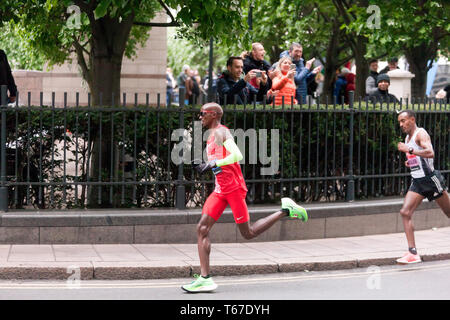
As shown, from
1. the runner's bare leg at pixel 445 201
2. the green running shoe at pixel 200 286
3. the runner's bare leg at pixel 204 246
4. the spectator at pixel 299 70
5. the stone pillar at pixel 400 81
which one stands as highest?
the stone pillar at pixel 400 81

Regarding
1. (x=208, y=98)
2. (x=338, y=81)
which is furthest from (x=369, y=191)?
(x=338, y=81)

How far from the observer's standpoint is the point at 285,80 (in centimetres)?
1259

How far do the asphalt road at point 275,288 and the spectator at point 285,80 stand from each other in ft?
12.7

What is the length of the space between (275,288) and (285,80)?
4830 millimetres

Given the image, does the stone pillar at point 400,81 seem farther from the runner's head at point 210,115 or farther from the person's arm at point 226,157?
the person's arm at point 226,157

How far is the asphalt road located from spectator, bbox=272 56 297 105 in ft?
12.7

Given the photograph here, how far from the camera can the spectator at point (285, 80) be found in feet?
41.1

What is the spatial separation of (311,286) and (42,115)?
13.4ft

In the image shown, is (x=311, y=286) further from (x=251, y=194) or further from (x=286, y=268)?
(x=251, y=194)

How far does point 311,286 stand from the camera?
28.1 feet

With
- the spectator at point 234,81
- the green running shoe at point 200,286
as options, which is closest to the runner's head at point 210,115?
the green running shoe at point 200,286

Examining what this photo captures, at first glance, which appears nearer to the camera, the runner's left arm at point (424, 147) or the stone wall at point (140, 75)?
the runner's left arm at point (424, 147)

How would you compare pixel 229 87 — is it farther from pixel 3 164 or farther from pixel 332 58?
pixel 332 58
